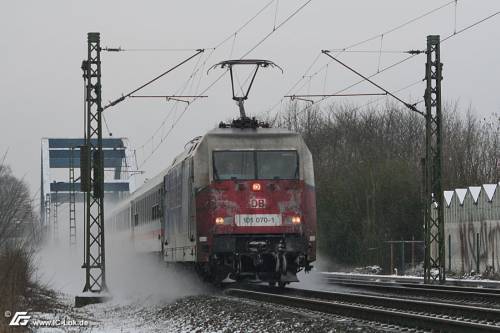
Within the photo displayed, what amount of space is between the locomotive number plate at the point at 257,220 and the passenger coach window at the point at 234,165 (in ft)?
3.11

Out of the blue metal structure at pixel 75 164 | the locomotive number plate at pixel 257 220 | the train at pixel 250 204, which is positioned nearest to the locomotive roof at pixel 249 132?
the train at pixel 250 204

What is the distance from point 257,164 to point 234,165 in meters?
0.55

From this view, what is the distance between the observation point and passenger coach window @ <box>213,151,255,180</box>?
71.0 feet

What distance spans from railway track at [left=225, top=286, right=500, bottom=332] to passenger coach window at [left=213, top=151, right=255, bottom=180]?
109 inches

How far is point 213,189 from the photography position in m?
21.3

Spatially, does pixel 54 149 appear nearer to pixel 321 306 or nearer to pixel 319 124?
pixel 319 124

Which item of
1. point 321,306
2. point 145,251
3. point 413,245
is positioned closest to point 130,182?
point 413,245

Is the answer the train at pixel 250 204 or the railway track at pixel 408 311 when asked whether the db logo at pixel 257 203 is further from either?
the railway track at pixel 408 311

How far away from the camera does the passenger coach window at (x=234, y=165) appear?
2164 centimetres

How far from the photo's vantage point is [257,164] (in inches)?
862

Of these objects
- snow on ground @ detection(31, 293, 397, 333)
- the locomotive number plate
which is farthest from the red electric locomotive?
snow on ground @ detection(31, 293, 397, 333)

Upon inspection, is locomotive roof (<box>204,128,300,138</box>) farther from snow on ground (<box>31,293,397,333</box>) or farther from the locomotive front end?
snow on ground (<box>31,293,397,333</box>)

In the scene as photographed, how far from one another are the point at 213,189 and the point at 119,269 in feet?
64.3

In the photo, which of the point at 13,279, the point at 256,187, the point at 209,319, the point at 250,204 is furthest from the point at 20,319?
the point at 256,187
